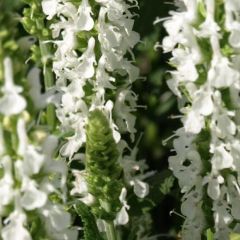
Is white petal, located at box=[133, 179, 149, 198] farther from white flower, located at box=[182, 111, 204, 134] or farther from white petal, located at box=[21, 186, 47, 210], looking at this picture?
white petal, located at box=[21, 186, 47, 210]

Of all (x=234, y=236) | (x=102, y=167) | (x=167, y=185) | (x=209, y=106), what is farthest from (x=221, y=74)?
(x=167, y=185)

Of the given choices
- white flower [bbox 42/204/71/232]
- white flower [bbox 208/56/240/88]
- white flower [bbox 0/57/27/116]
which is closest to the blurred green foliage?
white flower [bbox 208/56/240/88]

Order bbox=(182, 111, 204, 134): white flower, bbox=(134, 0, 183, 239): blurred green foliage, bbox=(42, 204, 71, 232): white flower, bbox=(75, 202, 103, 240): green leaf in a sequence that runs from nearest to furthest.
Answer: bbox=(42, 204, 71, 232): white flower, bbox=(182, 111, 204, 134): white flower, bbox=(75, 202, 103, 240): green leaf, bbox=(134, 0, 183, 239): blurred green foliage

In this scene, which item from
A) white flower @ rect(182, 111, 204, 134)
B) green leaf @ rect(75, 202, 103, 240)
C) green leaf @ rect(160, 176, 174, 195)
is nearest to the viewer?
white flower @ rect(182, 111, 204, 134)

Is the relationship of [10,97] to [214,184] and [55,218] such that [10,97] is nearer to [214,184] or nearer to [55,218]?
[55,218]

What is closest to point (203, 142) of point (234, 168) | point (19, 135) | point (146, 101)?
point (234, 168)
